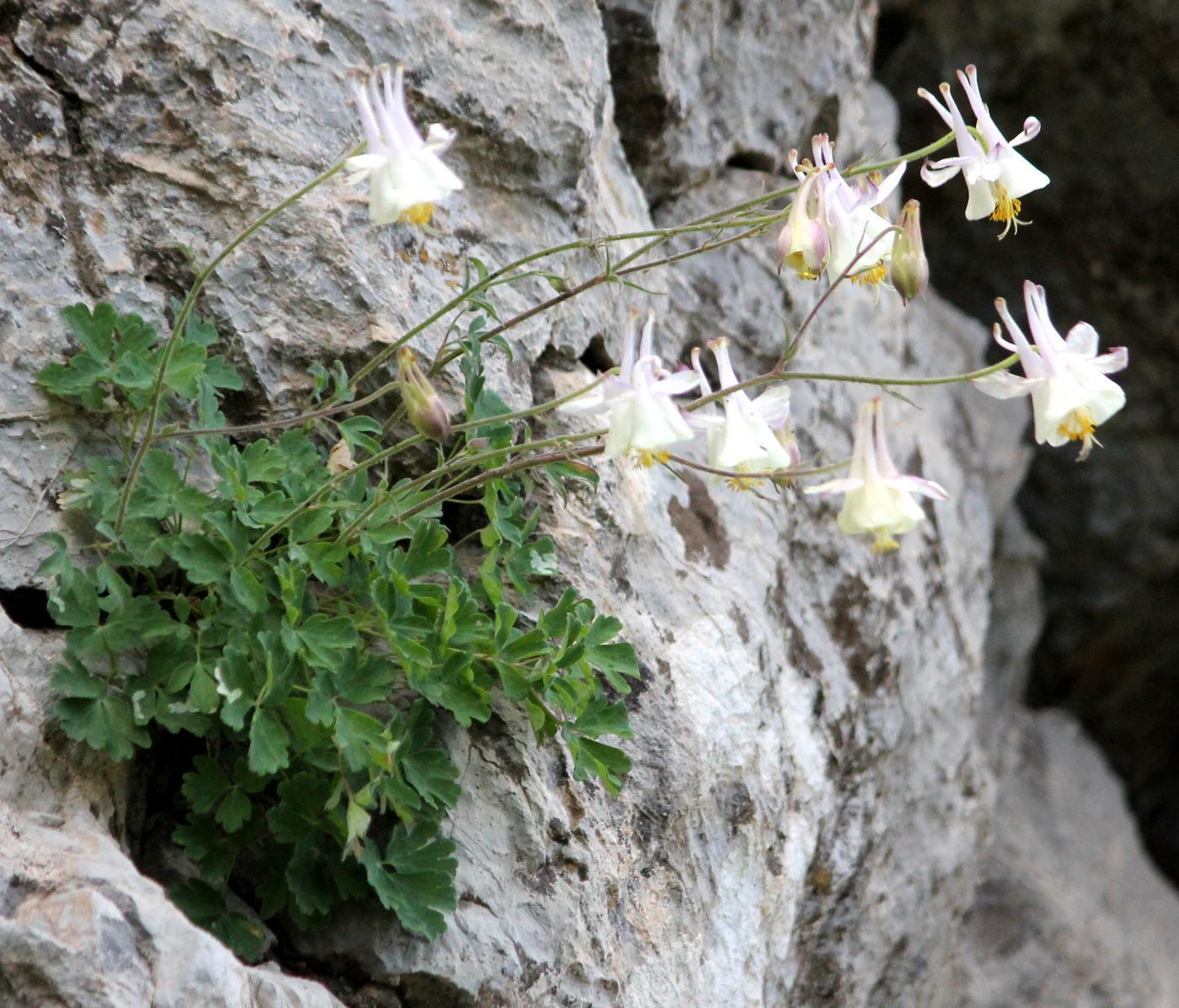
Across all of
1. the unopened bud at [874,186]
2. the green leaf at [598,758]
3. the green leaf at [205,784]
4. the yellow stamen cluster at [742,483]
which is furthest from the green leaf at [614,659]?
the unopened bud at [874,186]

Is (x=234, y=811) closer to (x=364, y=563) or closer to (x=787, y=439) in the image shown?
(x=364, y=563)

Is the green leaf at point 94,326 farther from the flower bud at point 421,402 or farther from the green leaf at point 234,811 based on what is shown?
the green leaf at point 234,811

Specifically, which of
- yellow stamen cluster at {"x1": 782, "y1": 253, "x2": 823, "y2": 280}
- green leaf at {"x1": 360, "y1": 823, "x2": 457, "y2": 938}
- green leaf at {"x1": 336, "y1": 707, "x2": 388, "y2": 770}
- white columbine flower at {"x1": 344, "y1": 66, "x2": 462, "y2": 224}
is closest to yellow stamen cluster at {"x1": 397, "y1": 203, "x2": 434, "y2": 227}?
white columbine flower at {"x1": 344, "y1": 66, "x2": 462, "y2": 224}

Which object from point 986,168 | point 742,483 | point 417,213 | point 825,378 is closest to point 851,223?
point 986,168

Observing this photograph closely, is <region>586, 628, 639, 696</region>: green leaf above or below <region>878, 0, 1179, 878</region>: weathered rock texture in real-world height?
below

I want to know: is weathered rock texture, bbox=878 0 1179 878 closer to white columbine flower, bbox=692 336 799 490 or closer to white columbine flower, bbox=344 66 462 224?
white columbine flower, bbox=692 336 799 490

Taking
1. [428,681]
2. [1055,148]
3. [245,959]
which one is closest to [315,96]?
[428,681]

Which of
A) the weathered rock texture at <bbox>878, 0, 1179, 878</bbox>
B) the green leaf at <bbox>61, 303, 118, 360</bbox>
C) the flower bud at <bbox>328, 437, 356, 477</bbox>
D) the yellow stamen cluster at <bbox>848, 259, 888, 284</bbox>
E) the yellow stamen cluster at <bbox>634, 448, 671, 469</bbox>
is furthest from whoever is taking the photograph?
the weathered rock texture at <bbox>878, 0, 1179, 878</bbox>
